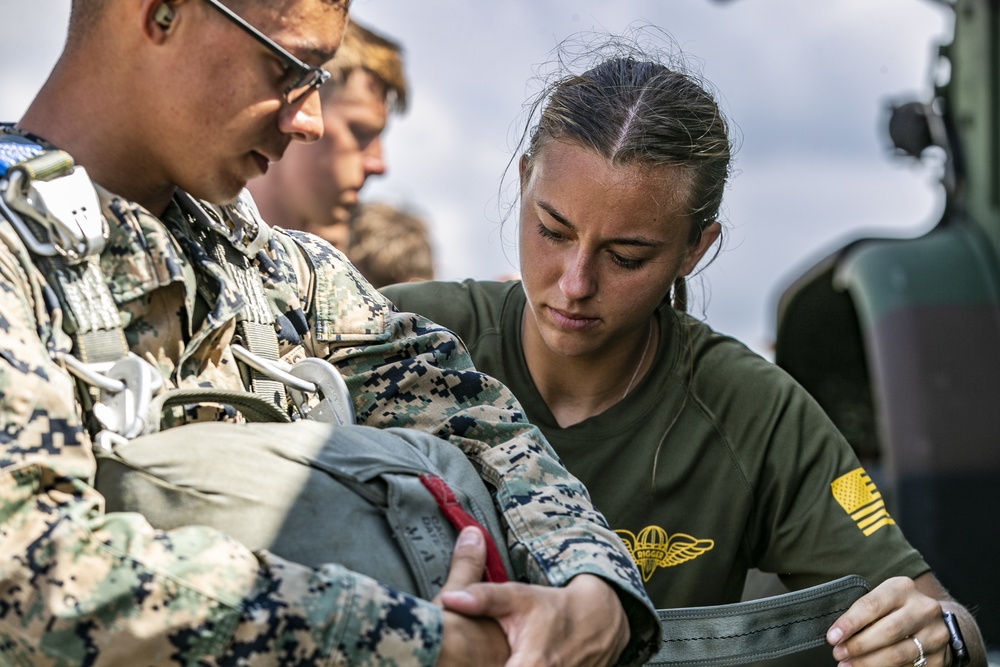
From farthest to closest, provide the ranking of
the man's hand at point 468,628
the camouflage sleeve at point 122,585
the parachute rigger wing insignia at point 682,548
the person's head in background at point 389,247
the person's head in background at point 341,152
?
the person's head in background at point 389,247
the person's head in background at point 341,152
the parachute rigger wing insignia at point 682,548
the man's hand at point 468,628
the camouflage sleeve at point 122,585

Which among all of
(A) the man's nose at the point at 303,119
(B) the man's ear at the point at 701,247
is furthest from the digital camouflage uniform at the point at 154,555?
(B) the man's ear at the point at 701,247

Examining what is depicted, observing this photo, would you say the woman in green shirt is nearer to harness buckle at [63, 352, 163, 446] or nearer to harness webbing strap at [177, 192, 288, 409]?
harness webbing strap at [177, 192, 288, 409]

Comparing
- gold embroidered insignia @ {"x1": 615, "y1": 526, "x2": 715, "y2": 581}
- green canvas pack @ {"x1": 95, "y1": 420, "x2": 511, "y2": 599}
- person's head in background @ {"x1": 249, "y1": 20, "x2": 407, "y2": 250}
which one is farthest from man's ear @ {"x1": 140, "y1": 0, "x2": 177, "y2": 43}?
person's head in background @ {"x1": 249, "y1": 20, "x2": 407, "y2": 250}

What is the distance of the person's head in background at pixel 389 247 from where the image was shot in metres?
4.86

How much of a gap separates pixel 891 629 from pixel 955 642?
0.18 m

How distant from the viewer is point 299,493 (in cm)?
158

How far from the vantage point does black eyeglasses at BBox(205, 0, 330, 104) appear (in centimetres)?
Result: 174

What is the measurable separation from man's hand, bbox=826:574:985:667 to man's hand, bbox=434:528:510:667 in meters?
0.83

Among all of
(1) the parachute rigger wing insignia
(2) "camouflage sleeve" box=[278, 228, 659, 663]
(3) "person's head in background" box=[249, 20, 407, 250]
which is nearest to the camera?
(2) "camouflage sleeve" box=[278, 228, 659, 663]

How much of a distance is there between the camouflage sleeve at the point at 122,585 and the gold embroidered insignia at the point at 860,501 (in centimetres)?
121

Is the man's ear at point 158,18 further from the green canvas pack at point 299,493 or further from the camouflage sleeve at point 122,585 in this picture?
the green canvas pack at point 299,493

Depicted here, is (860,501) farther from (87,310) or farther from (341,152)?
(341,152)

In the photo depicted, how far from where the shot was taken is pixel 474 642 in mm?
1538

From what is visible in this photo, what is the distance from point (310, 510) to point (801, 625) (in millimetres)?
1009
